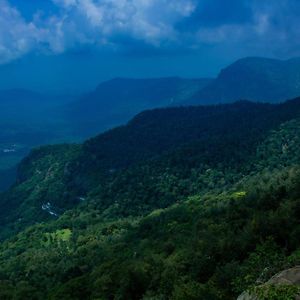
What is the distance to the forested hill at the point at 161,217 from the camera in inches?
1773

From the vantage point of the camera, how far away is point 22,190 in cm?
19250

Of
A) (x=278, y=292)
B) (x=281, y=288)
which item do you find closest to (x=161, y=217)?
(x=281, y=288)

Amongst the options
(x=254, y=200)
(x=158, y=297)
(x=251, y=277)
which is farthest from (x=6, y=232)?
(x=251, y=277)

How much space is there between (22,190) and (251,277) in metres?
168

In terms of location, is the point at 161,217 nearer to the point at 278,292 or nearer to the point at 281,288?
the point at 281,288

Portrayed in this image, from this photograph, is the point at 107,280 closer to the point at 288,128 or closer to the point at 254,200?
the point at 254,200

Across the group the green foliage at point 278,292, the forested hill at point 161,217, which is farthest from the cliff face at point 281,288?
the forested hill at point 161,217

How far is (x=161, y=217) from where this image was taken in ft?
307

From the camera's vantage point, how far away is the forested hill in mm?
45031

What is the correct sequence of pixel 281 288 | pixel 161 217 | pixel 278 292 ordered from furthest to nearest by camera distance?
pixel 161 217, pixel 281 288, pixel 278 292

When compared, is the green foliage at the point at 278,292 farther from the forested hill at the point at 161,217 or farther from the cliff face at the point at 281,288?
the forested hill at the point at 161,217

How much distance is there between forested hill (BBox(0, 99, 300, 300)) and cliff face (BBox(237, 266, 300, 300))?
2.83 meters

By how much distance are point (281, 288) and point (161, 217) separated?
68.2 meters

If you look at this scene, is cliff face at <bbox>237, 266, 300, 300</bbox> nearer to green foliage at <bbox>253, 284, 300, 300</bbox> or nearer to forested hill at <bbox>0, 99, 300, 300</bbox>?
green foliage at <bbox>253, 284, 300, 300</bbox>
